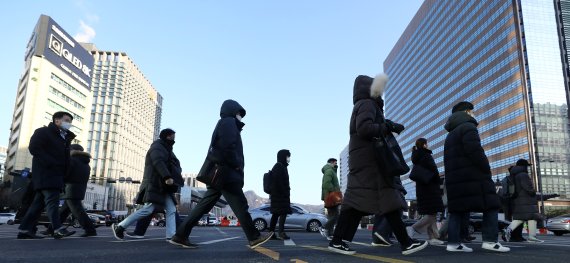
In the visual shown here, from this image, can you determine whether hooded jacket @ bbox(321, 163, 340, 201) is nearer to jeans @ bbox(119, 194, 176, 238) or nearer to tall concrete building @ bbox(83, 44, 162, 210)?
jeans @ bbox(119, 194, 176, 238)

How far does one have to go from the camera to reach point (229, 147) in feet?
16.2

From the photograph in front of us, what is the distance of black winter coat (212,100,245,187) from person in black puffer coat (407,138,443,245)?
3.12 metres

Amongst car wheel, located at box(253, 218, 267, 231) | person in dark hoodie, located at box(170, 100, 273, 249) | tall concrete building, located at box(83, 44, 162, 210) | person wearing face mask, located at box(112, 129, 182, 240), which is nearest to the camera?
person in dark hoodie, located at box(170, 100, 273, 249)

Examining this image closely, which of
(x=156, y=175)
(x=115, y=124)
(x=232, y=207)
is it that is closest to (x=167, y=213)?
(x=156, y=175)

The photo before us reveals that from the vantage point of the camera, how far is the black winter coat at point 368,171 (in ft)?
14.0

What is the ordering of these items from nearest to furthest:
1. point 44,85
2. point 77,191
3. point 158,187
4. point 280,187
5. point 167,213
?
point 158,187 → point 167,213 → point 77,191 → point 280,187 → point 44,85

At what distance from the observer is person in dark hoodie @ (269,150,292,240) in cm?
862

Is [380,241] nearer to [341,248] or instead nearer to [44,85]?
[341,248]

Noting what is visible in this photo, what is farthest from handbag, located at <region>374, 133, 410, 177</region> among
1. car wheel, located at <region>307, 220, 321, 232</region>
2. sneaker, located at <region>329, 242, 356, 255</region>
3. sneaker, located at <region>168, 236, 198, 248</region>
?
car wheel, located at <region>307, 220, 321, 232</region>

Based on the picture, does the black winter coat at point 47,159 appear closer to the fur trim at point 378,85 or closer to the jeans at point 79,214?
the jeans at point 79,214

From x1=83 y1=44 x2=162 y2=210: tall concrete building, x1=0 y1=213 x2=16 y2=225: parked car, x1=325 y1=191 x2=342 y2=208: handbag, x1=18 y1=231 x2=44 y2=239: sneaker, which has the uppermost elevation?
x1=83 y1=44 x2=162 y2=210: tall concrete building

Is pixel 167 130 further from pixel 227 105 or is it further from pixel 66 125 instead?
pixel 227 105

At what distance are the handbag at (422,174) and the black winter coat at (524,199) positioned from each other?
9.56ft

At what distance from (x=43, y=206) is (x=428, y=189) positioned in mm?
5999
